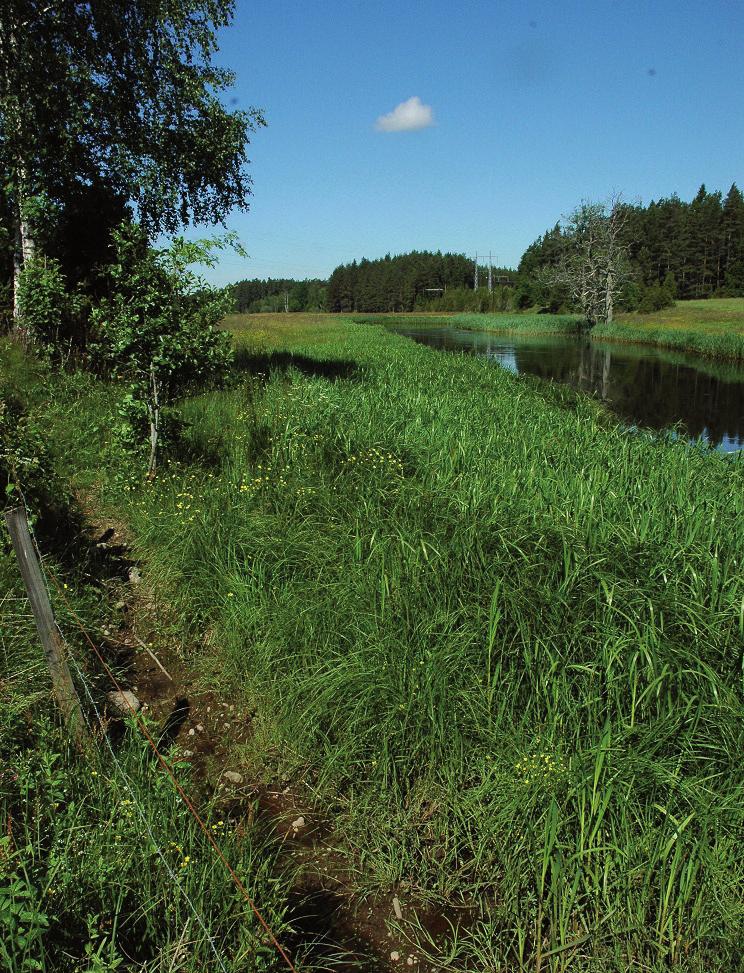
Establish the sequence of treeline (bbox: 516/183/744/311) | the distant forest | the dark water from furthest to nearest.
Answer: treeline (bbox: 516/183/744/311) < the distant forest < the dark water

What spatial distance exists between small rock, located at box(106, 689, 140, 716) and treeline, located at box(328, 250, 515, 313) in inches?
5204

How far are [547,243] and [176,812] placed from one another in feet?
385

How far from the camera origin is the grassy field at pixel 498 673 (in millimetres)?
2715

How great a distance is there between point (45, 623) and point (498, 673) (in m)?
2.33

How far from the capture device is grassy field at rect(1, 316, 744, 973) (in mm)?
2715

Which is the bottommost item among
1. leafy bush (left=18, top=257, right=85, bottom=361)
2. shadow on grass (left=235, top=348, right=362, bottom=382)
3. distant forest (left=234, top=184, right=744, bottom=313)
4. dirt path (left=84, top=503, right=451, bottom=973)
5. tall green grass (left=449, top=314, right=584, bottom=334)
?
dirt path (left=84, top=503, right=451, bottom=973)

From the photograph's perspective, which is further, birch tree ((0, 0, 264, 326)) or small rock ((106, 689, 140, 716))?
birch tree ((0, 0, 264, 326))

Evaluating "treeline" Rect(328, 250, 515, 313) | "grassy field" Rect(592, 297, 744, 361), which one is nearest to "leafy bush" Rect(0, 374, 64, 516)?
"grassy field" Rect(592, 297, 744, 361)

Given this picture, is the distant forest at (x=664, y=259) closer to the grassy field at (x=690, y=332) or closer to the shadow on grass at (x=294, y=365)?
the grassy field at (x=690, y=332)

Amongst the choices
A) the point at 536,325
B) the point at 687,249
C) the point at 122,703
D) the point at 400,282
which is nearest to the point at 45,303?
the point at 122,703

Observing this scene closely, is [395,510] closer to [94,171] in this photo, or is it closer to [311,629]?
[311,629]

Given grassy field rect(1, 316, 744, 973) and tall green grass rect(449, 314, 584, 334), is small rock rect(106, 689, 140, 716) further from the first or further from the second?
tall green grass rect(449, 314, 584, 334)

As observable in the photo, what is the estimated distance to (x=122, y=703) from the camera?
391cm

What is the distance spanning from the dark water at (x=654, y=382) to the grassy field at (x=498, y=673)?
5.42 m
